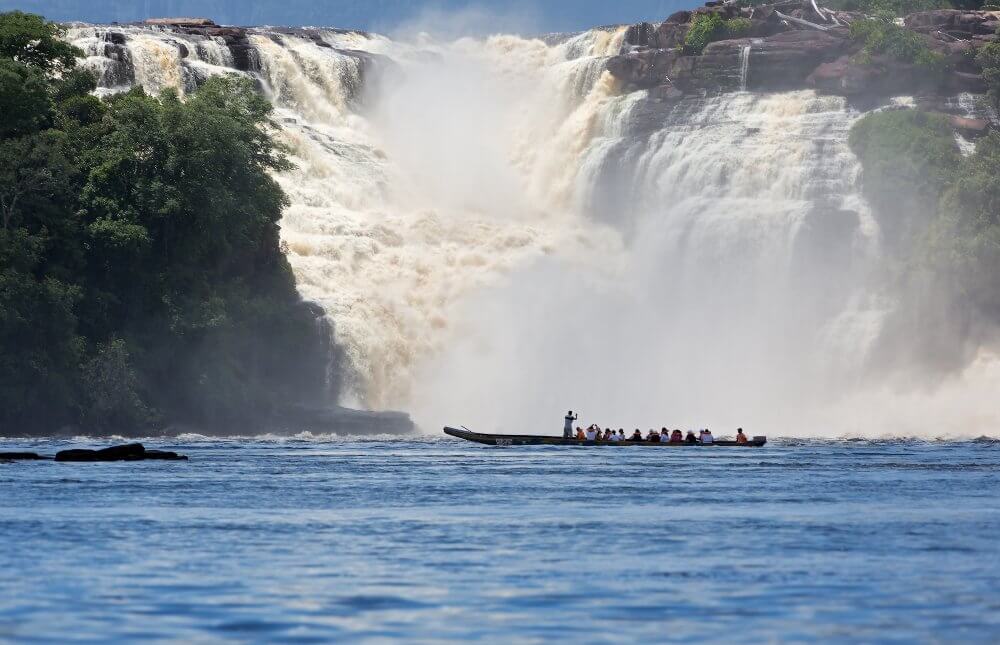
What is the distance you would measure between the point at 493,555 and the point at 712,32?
10870 cm

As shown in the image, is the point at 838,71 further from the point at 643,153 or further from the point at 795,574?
the point at 795,574

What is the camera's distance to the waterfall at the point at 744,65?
133 meters

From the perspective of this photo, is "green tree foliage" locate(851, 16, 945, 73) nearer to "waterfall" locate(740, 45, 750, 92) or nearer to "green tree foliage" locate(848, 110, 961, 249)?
"waterfall" locate(740, 45, 750, 92)

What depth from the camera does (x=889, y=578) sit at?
31078 mm

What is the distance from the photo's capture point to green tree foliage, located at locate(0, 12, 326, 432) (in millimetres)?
87750

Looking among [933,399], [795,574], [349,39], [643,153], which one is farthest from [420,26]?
[795,574]

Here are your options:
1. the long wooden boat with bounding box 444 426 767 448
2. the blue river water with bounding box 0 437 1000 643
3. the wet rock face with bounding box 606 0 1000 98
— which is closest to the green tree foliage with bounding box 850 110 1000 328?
the wet rock face with bounding box 606 0 1000 98

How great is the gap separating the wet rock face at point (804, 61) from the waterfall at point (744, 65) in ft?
0.23

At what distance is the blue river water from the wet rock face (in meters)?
72.8

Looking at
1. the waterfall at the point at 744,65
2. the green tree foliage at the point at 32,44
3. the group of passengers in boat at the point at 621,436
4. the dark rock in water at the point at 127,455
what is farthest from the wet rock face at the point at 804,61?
the dark rock in water at the point at 127,455

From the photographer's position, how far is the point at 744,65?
13312cm

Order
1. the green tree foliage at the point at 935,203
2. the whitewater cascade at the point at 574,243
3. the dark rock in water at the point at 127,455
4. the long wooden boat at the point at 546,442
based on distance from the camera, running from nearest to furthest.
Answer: the dark rock in water at the point at 127,455 → the long wooden boat at the point at 546,442 → the whitewater cascade at the point at 574,243 → the green tree foliage at the point at 935,203

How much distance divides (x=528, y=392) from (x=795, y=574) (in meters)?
77.9

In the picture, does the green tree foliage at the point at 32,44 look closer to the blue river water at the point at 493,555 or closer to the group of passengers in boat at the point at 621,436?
the group of passengers in boat at the point at 621,436
